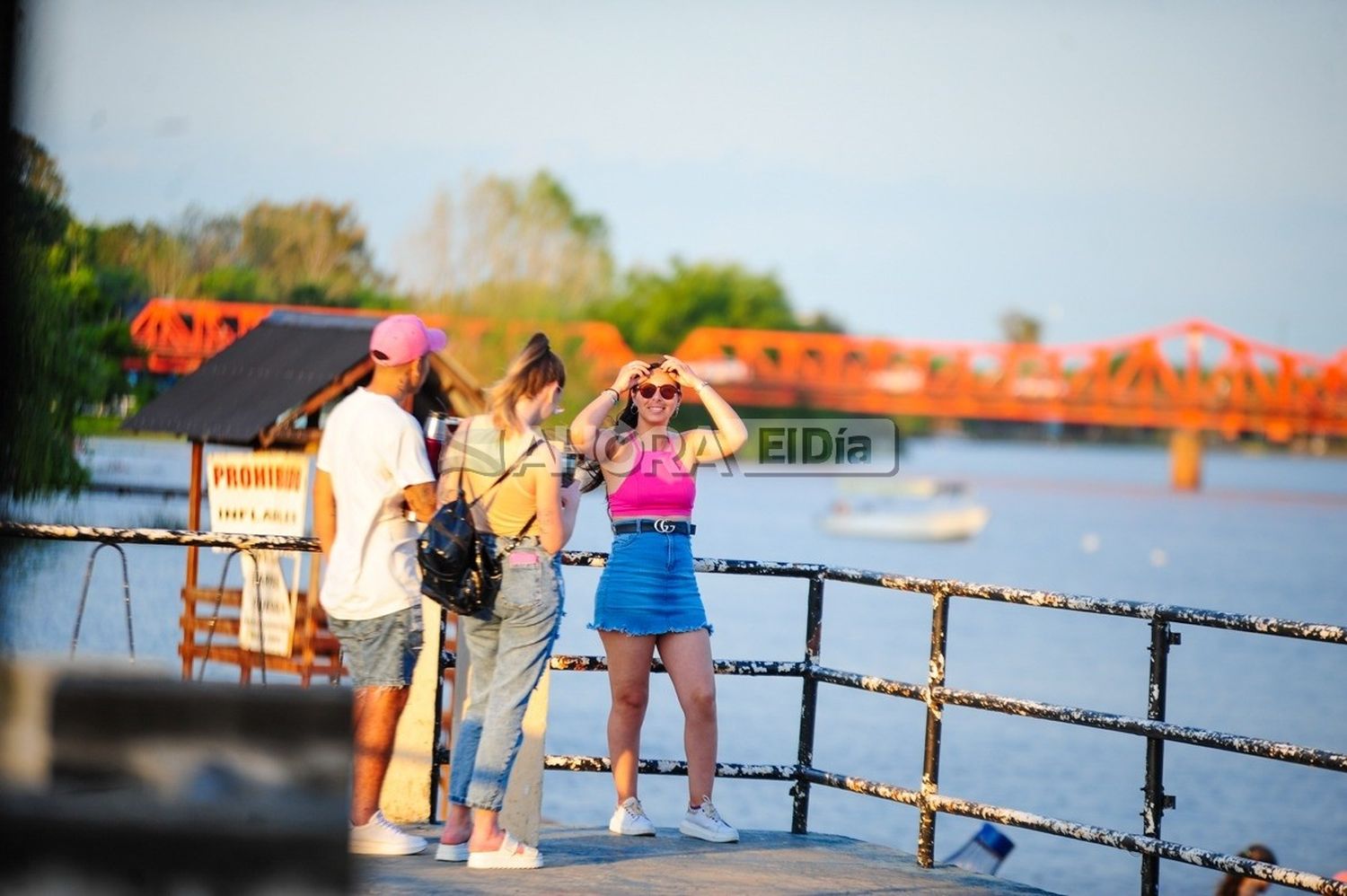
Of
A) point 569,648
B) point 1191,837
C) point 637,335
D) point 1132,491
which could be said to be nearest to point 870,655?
point 569,648

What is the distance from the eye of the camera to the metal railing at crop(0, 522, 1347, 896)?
514 cm

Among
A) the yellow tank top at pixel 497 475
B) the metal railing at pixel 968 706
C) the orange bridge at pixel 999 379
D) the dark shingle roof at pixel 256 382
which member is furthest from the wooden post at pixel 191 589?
the orange bridge at pixel 999 379

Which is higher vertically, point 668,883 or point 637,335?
point 637,335

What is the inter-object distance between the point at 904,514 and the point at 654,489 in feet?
283

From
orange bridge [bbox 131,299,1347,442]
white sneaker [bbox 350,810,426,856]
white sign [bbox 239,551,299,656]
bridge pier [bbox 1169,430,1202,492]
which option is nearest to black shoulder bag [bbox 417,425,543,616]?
white sneaker [bbox 350,810,426,856]

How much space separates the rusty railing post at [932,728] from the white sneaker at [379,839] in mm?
1825

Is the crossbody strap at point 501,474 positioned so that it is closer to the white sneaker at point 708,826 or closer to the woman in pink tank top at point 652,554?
the woman in pink tank top at point 652,554

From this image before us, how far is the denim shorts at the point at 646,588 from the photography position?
18.6ft

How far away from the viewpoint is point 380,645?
5.18m

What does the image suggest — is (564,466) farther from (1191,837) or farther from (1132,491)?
(1132,491)

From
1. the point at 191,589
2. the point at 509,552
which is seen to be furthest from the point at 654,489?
the point at 191,589

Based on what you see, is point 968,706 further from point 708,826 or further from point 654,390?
point 654,390

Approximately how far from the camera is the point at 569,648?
35844 mm

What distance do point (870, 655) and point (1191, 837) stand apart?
1790 centimetres
